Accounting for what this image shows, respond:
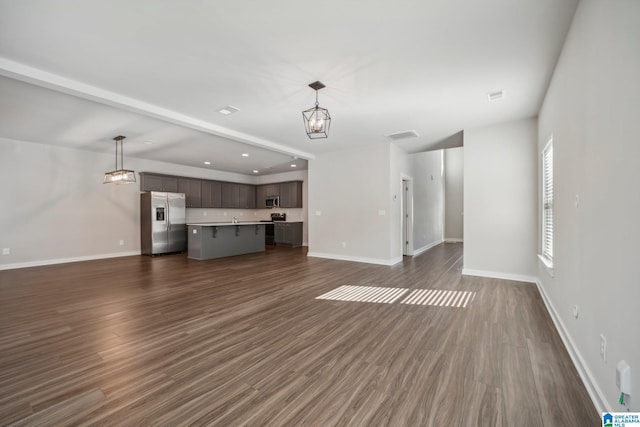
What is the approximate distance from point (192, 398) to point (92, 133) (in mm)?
5799

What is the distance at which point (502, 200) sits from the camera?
15.3ft

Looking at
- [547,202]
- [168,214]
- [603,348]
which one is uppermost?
[547,202]

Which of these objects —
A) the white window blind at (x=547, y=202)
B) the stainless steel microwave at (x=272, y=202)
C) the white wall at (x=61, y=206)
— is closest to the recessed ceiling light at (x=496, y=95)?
the white window blind at (x=547, y=202)

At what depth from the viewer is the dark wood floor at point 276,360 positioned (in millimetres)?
1566

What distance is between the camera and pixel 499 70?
9.69 feet

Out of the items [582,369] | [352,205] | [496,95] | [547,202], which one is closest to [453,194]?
[352,205]

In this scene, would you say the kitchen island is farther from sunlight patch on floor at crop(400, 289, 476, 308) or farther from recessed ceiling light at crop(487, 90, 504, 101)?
recessed ceiling light at crop(487, 90, 504, 101)

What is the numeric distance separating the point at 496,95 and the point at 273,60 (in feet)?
9.58

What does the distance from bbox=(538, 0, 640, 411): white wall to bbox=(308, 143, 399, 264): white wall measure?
11.8 feet

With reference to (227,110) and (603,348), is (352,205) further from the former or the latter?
(603,348)

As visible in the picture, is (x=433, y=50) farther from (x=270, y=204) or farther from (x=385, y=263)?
(x=270, y=204)

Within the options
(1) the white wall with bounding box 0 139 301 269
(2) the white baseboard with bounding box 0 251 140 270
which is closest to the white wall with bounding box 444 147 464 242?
(1) the white wall with bounding box 0 139 301 269

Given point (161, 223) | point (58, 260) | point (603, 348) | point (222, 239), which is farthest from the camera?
point (161, 223)

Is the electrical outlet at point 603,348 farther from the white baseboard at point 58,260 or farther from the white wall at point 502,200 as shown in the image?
the white baseboard at point 58,260
